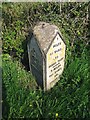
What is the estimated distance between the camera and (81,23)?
4.57 m

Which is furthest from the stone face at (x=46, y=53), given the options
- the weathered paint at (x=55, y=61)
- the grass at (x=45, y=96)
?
the grass at (x=45, y=96)

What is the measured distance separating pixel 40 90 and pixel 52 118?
1.16 feet

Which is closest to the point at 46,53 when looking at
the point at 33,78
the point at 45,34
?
the point at 45,34

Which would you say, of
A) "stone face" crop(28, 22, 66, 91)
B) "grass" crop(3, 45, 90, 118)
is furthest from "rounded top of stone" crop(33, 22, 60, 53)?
"grass" crop(3, 45, 90, 118)

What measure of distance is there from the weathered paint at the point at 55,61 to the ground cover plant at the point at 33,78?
8 cm

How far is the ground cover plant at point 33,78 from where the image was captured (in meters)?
3.40

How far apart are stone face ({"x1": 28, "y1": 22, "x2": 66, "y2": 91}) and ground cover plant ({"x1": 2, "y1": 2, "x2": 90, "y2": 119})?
100 mm

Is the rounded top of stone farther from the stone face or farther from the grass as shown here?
the grass

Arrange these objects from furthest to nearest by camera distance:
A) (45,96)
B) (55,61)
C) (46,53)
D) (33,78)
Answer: (33,78)
(55,61)
(45,96)
(46,53)

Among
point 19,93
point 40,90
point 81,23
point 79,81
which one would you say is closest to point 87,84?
point 79,81

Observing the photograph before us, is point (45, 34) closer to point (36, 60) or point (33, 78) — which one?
point (36, 60)

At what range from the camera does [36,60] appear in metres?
3.63

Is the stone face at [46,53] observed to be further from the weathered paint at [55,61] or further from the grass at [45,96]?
the grass at [45,96]

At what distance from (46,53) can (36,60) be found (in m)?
0.23
